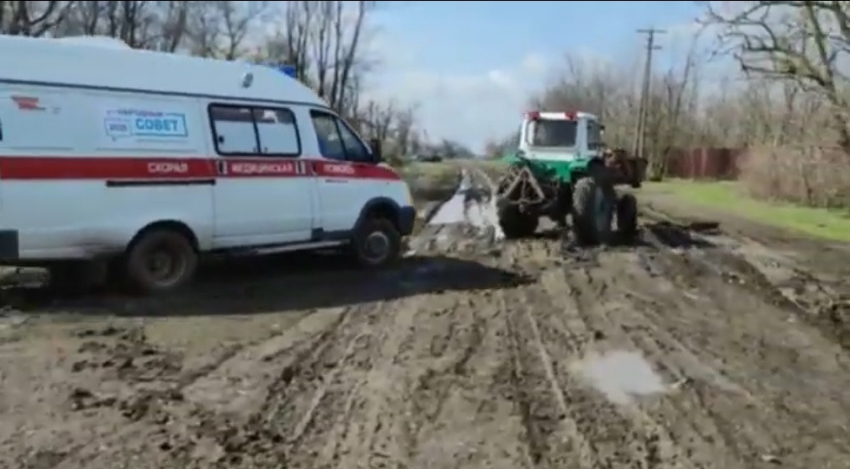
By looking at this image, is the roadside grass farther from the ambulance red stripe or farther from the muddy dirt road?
the ambulance red stripe

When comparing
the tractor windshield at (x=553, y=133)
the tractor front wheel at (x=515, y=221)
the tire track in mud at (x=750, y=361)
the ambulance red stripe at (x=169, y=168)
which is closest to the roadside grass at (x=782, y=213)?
the tractor windshield at (x=553, y=133)

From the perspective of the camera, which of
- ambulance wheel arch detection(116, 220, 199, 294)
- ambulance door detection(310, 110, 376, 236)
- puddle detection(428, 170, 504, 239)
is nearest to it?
ambulance wheel arch detection(116, 220, 199, 294)

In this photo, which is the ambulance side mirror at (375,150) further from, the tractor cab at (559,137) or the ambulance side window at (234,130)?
the tractor cab at (559,137)

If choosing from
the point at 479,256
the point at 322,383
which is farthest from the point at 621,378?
the point at 479,256

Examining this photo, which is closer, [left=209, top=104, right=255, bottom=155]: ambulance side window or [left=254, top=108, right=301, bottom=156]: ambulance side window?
[left=209, top=104, right=255, bottom=155]: ambulance side window

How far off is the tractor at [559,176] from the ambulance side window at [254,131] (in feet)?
22.5

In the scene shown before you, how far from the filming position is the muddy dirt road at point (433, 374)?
655 cm

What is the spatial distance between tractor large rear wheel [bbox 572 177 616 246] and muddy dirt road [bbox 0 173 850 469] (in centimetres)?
433

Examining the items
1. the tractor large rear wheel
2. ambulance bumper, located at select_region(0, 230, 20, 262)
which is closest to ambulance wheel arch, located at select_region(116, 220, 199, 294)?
ambulance bumper, located at select_region(0, 230, 20, 262)

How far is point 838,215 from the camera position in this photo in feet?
90.5

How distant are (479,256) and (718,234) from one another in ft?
24.2

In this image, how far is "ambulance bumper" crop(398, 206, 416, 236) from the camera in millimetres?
15273

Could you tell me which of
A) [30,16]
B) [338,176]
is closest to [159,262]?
[338,176]

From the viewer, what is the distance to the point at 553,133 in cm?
2034
